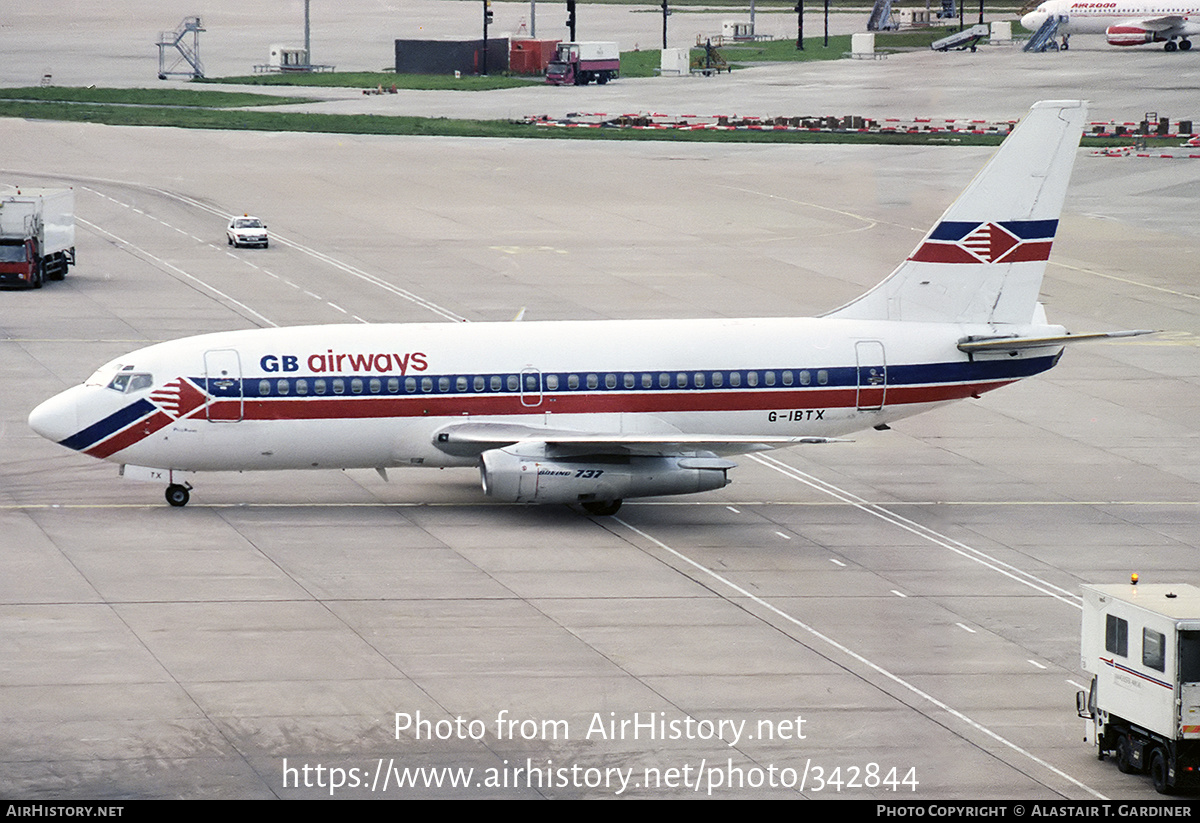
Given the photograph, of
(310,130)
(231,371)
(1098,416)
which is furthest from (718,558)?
(310,130)

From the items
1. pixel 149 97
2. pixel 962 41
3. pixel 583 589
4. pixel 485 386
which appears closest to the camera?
pixel 583 589

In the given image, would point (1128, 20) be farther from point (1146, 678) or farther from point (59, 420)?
point (1146, 678)

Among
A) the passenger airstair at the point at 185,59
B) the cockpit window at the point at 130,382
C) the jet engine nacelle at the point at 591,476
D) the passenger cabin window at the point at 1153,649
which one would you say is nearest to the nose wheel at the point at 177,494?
the cockpit window at the point at 130,382

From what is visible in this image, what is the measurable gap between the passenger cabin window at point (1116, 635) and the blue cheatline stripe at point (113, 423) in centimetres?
2273

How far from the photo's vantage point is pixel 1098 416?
178 ft

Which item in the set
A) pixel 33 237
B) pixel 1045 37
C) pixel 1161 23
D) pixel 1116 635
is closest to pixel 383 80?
pixel 1045 37

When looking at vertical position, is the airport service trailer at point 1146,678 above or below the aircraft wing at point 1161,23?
below

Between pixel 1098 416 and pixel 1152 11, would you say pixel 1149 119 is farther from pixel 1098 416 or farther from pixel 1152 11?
pixel 1098 416

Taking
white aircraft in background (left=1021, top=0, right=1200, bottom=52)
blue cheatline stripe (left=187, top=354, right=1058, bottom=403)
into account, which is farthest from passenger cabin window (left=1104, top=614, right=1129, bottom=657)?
white aircraft in background (left=1021, top=0, right=1200, bottom=52)

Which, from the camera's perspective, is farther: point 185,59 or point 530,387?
point 185,59

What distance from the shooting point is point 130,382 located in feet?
138

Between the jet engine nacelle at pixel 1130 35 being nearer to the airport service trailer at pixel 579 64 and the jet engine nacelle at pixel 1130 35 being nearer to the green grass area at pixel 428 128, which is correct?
the airport service trailer at pixel 579 64

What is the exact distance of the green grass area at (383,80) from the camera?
148500 millimetres

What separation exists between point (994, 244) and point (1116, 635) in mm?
19028
